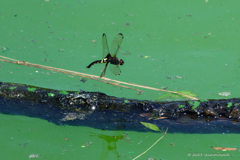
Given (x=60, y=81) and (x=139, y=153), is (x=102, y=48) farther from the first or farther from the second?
(x=139, y=153)

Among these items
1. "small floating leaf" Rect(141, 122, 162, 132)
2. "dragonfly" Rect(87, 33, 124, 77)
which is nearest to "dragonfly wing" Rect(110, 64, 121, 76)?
"dragonfly" Rect(87, 33, 124, 77)

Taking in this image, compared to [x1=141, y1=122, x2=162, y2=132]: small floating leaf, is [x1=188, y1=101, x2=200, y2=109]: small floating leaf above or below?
above

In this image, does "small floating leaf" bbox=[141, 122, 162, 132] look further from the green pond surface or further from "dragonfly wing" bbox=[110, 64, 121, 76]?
"dragonfly wing" bbox=[110, 64, 121, 76]

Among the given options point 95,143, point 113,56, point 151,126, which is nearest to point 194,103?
point 151,126

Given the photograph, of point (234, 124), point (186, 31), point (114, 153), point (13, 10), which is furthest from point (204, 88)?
point (13, 10)

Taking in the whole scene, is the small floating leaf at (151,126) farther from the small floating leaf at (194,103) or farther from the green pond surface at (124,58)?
the small floating leaf at (194,103)

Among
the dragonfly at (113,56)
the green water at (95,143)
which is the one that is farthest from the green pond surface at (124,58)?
the dragonfly at (113,56)

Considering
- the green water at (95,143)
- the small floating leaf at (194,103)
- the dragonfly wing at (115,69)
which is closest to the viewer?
the green water at (95,143)

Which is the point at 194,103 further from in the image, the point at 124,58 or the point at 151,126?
the point at 124,58

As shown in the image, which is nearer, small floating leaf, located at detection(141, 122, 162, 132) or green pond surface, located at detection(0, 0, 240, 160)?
green pond surface, located at detection(0, 0, 240, 160)
